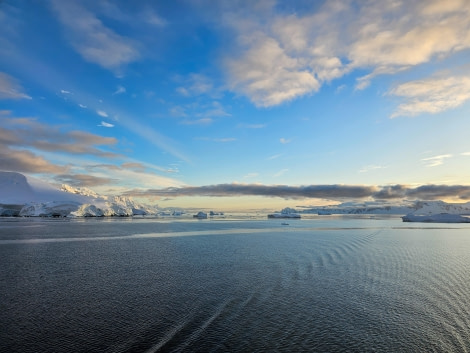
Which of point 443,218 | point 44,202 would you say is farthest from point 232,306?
point 44,202

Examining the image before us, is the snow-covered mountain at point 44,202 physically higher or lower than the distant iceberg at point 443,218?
higher

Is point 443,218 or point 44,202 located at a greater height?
point 44,202

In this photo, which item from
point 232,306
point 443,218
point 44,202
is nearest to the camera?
point 232,306

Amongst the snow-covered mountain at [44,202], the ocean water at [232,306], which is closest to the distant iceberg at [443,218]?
the ocean water at [232,306]

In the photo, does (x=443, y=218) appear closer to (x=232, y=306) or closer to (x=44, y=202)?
(x=232, y=306)

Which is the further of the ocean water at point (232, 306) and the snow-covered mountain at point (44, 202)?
Result: the snow-covered mountain at point (44, 202)

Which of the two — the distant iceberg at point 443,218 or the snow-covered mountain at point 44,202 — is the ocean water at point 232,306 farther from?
the snow-covered mountain at point 44,202

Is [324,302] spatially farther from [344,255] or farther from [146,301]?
[344,255]

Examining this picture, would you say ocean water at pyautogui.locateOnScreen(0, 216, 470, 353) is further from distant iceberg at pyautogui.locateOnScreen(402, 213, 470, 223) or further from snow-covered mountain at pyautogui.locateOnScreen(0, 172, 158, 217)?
snow-covered mountain at pyautogui.locateOnScreen(0, 172, 158, 217)

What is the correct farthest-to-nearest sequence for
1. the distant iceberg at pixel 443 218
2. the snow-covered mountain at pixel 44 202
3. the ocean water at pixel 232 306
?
the snow-covered mountain at pixel 44 202 < the distant iceberg at pixel 443 218 < the ocean water at pixel 232 306

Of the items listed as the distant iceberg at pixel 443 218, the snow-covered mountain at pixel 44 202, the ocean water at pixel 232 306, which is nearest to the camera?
the ocean water at pixel 232 306
